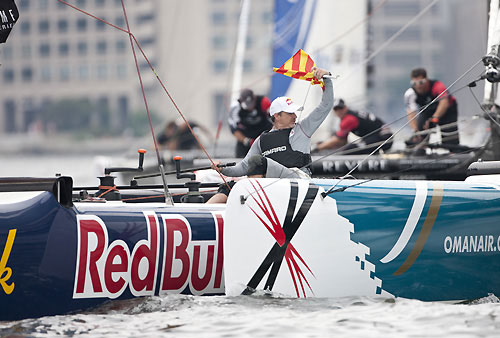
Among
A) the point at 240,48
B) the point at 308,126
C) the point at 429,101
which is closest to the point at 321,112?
the point at 308,126

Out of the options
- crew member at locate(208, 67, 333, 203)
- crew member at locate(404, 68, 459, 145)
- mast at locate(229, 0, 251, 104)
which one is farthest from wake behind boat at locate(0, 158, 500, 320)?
mast at locate(229, 0, 251, 104)

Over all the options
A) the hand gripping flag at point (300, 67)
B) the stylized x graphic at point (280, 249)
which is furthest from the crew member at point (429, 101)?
the stylized x graphic at point (280, 249)

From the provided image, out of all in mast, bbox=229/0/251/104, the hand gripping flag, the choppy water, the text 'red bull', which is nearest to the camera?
the choppy water

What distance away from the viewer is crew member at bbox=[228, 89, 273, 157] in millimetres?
8617

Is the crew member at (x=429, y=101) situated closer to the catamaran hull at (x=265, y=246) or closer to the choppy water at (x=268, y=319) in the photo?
the catamaran hull at (x=265, y=246)

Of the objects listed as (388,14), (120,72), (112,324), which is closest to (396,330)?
(112,324)

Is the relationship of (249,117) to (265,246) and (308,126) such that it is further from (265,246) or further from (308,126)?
(265,246)

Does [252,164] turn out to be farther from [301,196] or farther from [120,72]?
[120,72]

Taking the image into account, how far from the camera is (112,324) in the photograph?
3.64m

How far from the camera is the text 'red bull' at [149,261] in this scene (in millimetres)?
3834

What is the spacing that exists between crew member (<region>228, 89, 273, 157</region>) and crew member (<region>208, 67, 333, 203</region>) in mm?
3671

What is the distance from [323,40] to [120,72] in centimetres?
5836

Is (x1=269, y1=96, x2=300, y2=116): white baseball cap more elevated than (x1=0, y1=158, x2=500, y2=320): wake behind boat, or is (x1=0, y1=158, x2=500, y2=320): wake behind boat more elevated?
(x1=269, y1=96, x2=300, y2=116): white baseball cap

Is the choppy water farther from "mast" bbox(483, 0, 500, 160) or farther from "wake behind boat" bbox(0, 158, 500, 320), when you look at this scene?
"mast" bbox(483, 0, 500, 160)
